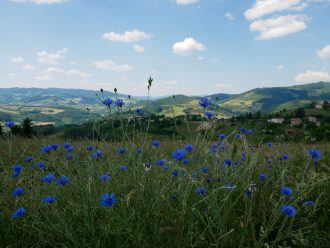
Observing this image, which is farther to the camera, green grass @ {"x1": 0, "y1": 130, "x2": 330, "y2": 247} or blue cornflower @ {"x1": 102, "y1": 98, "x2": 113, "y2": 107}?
blue cornflower @ {"x1": 102, "y1": 98, "x2": 113, "y2": 107}

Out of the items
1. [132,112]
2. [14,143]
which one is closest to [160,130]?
[14,143]

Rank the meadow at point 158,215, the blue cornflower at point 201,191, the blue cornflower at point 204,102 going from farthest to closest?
1. the blue cornflower at point 204,102
2. the blue cornflower at point 201,191
3. the meadow at point 158,215

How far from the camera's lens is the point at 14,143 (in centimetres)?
1017

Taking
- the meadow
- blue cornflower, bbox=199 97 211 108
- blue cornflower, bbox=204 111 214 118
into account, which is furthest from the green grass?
blue cornflower, bbox=199 97 211 108

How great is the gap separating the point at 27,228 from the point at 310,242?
2.53 meters

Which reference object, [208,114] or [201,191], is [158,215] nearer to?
[201,191]

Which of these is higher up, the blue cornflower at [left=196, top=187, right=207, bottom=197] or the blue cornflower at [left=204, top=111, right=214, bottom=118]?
the blue cornflower at [left=204, top=111, right=214, bottom=118]

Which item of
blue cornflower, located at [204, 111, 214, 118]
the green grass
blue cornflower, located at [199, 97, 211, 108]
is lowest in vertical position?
the green grass

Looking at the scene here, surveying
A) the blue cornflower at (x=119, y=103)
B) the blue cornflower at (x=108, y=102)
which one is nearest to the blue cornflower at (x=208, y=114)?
the blue cornflower at (x=119, y=103)

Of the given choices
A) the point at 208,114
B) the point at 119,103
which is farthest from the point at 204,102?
the point at 119,103

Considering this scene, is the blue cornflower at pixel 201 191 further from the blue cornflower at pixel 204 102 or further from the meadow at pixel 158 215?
the blue cornflower at pixel 204 102

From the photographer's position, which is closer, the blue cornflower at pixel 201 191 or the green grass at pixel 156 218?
the green grass at pixel 156 218

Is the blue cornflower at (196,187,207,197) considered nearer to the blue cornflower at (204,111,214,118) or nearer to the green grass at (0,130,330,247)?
the green grass at (0,130,330,247)

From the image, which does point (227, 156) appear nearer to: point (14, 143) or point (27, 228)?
point (27, 228)
